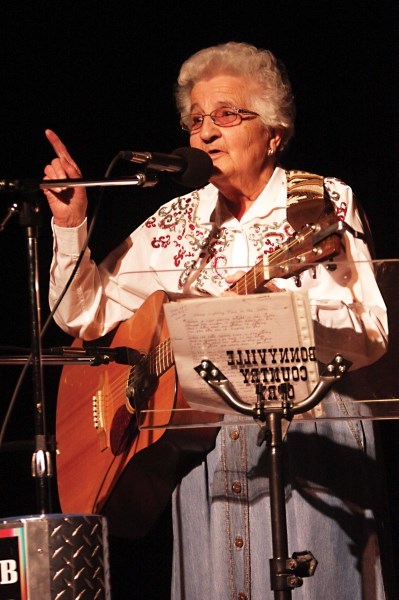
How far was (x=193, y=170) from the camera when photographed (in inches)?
82.7

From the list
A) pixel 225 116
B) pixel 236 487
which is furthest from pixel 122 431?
pixel 225 116

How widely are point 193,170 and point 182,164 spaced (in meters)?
0.03

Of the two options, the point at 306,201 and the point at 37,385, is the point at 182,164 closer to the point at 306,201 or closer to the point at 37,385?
the point at 306,201

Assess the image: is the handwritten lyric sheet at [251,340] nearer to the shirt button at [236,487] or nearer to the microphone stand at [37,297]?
the microphone stand at [37,297]

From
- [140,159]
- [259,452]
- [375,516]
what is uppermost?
[140,159]

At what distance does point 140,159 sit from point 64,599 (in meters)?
0.86

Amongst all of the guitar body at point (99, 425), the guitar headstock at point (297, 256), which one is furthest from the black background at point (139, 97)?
the guitar headstock at point (297, 256)

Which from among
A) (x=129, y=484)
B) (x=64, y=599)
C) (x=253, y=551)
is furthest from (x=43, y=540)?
(x=129, y=484)

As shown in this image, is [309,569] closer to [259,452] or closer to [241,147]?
[259,452]

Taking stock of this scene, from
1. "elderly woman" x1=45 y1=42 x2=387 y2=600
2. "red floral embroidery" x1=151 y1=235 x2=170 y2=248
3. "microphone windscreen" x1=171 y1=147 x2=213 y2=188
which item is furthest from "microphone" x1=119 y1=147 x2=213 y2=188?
"red floral embroidery" x1=151 y1=235 x2=170 y2=248

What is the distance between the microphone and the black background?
1113mm

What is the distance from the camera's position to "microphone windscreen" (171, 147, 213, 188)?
209 cm

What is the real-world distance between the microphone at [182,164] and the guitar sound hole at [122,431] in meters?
0.63

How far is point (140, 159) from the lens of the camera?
2.01 metres
